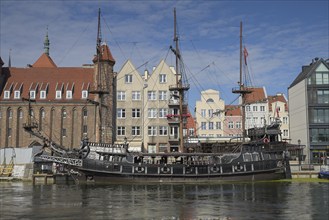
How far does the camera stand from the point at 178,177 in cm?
4975

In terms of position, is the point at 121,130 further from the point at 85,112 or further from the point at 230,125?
the point at 230,125

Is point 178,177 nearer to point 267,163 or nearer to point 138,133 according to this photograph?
point 267,163

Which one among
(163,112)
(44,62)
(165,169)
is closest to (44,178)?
(165,169)

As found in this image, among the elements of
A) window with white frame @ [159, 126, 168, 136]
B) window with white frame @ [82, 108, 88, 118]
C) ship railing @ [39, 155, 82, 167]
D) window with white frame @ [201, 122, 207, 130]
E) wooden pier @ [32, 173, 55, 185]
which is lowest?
wooden pier @ [32, 173, 55, 185]

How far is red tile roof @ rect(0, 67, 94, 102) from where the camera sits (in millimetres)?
75875

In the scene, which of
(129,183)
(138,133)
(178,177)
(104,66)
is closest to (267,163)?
(178,177)

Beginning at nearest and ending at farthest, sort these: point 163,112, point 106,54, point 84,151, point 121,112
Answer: point 84,151 < point 163,112 < point 121,112 < point 106,54

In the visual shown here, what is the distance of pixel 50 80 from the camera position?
78.4 m

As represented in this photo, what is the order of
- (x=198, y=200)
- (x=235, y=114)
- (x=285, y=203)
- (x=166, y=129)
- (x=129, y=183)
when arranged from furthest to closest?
(x=235, y=114) < (x=166, y=129) < (x=129, y=183) < (x=198, y=200) < (x=285, y=203)

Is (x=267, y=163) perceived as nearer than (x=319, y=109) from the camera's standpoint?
Yes

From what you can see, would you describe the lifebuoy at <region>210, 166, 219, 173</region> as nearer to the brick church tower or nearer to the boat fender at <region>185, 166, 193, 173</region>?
the boat fender at <region>185, 166, 193, 173</region>

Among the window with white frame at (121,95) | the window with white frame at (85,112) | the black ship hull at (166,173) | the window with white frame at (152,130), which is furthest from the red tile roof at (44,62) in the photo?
the black ship hull at (166,173)

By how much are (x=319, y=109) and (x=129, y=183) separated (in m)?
41.8

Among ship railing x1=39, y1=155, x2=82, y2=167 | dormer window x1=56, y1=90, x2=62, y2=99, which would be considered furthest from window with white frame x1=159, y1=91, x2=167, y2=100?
ship railing x1=39, y1=155, x2=82, y2=167
